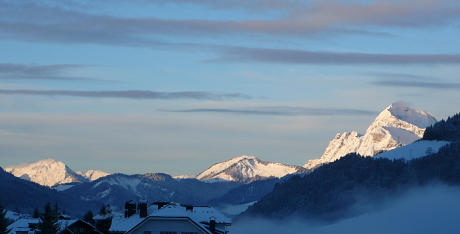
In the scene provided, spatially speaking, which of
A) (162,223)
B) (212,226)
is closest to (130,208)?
(212,226)

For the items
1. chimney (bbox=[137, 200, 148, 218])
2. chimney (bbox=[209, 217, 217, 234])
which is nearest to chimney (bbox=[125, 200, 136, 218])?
chimney (bbox=[137, 200, 148, 218])

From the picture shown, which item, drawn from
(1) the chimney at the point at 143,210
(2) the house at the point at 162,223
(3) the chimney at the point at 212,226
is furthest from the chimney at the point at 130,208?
(3) the chimney at the point at 212,226

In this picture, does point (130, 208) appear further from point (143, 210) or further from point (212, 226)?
point (212, 226)

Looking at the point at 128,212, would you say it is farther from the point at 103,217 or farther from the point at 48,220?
the point at 103,217

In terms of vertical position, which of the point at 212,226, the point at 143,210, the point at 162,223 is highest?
the point at 143,210

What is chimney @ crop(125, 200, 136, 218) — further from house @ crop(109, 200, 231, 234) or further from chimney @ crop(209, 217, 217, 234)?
chimney @ crop(209, 217, 217, 234)

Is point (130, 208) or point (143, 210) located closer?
point (143, 210)

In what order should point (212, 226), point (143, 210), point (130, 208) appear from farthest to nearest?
1. point (130, 208)
2. point (212, 226)
3. point (143, 210)

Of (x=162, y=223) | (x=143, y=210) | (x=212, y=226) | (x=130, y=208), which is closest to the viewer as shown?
(x=162, y=223)

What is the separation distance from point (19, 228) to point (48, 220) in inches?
2648

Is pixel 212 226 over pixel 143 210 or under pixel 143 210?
under

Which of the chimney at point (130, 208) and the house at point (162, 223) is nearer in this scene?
the house at point (162, 223)

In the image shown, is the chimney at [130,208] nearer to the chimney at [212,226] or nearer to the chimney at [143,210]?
the chimney at [143,210]

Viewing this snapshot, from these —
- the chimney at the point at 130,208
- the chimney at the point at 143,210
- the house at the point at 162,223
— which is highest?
the chimney at the point at 130,208
